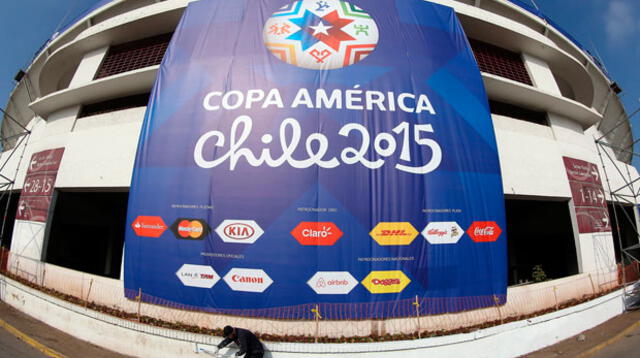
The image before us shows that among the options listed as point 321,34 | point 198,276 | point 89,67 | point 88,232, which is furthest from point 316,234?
point 88,232

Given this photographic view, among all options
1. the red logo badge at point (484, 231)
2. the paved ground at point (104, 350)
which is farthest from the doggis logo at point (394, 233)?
the paved ground at point (104, 350)

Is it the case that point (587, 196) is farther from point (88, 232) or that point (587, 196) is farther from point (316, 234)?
point (88, 232)

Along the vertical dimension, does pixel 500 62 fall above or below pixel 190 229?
above

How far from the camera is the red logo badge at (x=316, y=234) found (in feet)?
20.7

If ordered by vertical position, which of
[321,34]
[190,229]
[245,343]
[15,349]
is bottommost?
[15,349]

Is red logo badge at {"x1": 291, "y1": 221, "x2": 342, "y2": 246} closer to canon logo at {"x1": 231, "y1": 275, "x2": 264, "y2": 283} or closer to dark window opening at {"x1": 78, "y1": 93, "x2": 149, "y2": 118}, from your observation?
canon logo at {"x1": 231, "y1": 275, "x2": 264, "y2": 283}

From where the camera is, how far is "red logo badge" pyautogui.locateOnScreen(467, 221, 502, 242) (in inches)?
275

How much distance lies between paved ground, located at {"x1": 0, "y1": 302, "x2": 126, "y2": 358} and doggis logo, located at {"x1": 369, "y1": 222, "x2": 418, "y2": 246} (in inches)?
274

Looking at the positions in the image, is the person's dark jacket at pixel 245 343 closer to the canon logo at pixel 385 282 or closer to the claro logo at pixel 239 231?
the claro logo at pixel 239 231

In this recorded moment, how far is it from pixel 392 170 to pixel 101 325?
8.54m

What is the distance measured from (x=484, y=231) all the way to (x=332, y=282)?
4.80m

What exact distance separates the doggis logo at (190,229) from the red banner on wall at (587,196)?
46.2ft

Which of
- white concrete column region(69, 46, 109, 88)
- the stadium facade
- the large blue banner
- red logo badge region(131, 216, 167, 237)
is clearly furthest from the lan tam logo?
white concrete column region(69, 46, 109, 88)

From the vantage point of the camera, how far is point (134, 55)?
11852 mm
